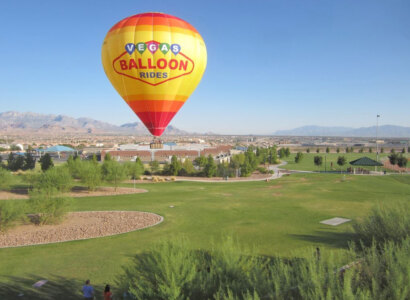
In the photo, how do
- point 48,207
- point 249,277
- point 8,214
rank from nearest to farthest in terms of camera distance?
point 249,277 < point 8,214 < point 48,207

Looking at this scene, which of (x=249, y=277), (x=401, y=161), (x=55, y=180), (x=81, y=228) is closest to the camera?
(x=249, y=277)

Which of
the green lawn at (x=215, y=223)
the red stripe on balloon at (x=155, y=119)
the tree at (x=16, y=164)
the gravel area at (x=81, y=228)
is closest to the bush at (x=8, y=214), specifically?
the gravel area at (x=81, y=228)

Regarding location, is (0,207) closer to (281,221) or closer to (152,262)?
(152,262)

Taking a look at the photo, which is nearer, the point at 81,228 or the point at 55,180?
the point at 81,228

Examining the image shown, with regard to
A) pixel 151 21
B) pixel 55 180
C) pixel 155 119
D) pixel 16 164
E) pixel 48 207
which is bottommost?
pixel 16 164

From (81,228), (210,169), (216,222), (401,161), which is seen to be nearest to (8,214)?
(81,228)

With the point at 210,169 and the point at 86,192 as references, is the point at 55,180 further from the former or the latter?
the point at 210,169

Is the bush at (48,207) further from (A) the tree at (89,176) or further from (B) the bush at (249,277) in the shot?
(B) the bush at (249,277)
